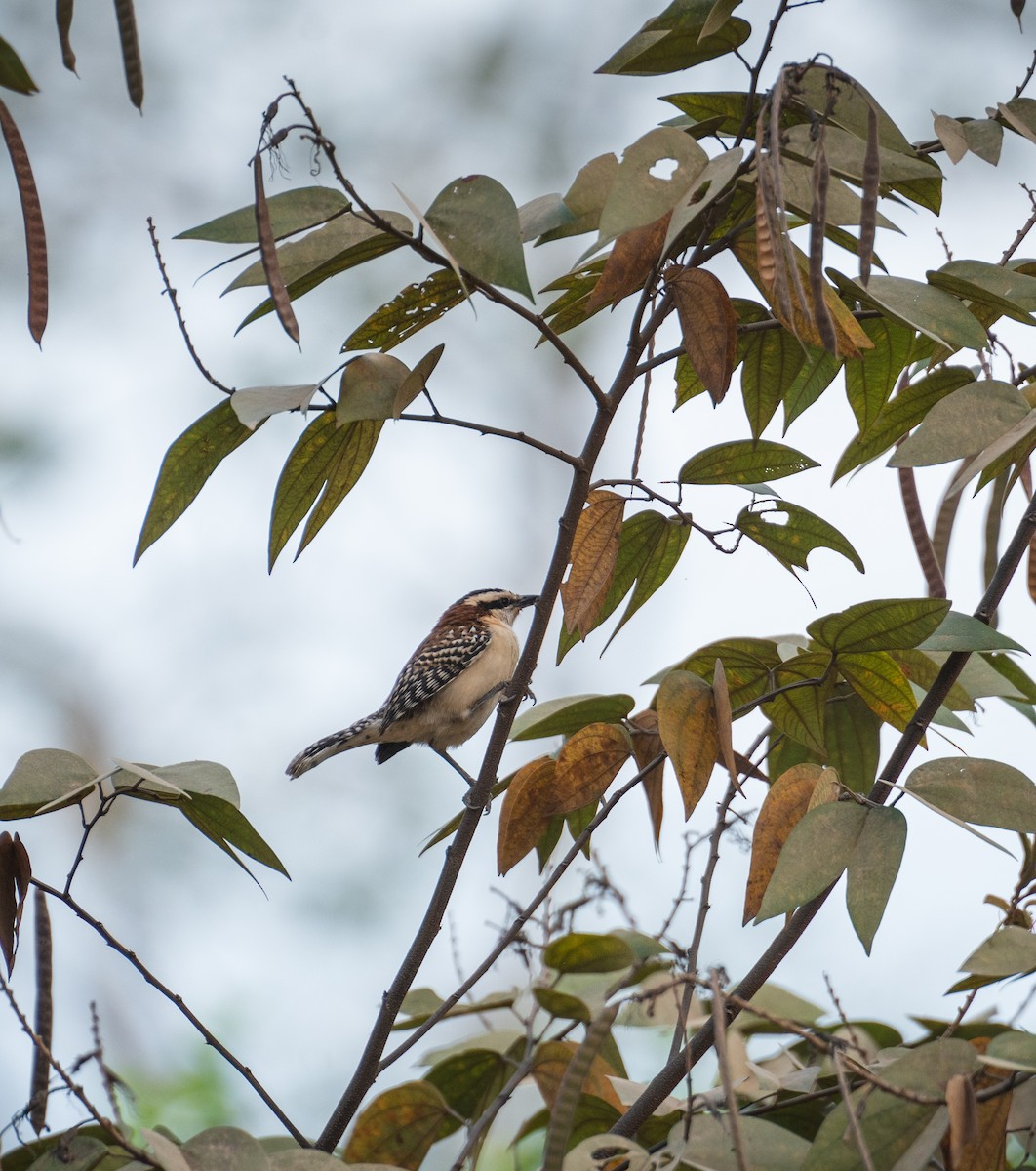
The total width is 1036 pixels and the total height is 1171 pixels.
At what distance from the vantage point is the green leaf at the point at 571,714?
173 cm

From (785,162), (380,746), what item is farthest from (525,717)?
(380,746)

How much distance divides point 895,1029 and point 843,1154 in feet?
2.18

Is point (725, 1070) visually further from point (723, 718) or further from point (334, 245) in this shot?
point (334, 245)

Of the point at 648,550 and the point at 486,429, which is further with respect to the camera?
the point at 648,550

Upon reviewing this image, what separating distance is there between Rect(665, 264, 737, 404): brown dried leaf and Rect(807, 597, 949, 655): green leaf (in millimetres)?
318

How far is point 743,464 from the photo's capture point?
165 cm

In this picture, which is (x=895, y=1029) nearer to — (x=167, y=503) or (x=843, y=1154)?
(x=843, y=1154)

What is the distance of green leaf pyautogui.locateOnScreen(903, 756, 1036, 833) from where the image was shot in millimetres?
1299

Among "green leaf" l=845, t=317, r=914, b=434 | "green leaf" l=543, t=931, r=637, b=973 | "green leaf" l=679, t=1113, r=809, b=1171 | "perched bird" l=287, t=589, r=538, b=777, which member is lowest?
"green leaf" l=679, t=1113, r=809, b=1171

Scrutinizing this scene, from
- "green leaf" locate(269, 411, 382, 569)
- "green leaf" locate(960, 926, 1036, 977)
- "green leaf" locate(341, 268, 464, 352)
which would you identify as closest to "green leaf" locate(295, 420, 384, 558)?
"green leaf" locate(269, 411, 382, 569)

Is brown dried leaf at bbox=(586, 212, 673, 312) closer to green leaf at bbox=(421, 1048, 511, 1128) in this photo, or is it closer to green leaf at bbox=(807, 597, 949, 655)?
green leaf at bbox=(807, 597, 949, 655)

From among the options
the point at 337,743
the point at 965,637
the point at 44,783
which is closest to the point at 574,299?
the point at 965,637

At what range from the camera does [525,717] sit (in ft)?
5.87

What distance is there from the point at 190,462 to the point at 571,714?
64 cm
